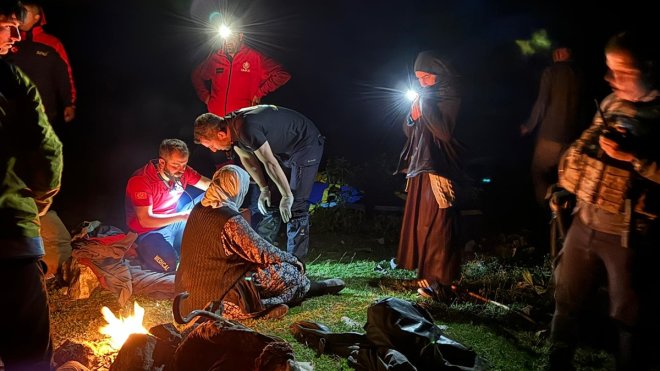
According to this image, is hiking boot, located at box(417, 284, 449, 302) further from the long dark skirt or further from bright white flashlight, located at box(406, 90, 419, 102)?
bright white flashlight, located at box(406, 90, 419, 102)

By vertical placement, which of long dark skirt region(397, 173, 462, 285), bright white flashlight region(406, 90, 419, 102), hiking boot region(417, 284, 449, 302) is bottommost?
hiking boot region(417, 284, 449, 302)

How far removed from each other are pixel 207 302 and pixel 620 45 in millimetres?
3597

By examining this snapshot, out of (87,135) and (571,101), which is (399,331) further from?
(87,135)

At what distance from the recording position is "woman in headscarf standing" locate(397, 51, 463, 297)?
502cm

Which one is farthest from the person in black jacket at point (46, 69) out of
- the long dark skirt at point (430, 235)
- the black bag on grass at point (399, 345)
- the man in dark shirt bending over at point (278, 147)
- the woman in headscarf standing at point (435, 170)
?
the black bag on grass at point (399, 345)

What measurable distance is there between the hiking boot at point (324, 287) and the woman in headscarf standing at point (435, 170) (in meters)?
0.93

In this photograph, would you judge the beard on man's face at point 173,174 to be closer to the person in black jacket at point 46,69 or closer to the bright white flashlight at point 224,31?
the person in black jacket at point 46,69

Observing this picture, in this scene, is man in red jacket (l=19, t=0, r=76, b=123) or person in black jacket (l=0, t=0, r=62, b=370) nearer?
person in black jacket (l=0, t=0, r=62, b=370)

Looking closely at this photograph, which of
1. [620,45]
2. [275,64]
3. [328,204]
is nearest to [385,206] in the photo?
[328,204]

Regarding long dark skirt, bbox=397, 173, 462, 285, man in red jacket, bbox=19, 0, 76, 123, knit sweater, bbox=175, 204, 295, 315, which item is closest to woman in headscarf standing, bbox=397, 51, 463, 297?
long dark skirt, bbox=397, 173, 462, 285

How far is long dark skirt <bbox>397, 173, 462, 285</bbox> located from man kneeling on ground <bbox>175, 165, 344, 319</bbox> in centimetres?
177

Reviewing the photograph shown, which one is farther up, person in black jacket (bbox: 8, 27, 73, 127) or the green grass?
person in black jacket (bbox: 8, 27, 73, 127)

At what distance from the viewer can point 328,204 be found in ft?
28.8

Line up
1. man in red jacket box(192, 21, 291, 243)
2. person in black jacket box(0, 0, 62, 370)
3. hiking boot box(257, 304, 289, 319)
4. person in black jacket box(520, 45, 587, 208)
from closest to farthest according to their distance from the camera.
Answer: person in black jacket box(0, 0, 62, 370) < hiking boot box(257, 304, 289, 319) < person in black jacket box(520, 45, 587, 208) < man in red jacket box(192, 21, 291, 243)
